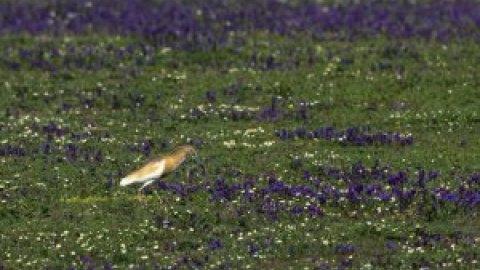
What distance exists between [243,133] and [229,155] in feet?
6.40

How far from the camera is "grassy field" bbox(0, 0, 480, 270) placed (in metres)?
18.9

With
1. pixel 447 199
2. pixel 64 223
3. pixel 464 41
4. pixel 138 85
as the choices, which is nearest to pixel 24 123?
pixel 138 85

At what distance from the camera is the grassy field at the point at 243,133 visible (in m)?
18.9

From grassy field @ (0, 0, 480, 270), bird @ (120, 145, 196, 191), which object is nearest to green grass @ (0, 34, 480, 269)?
grassy field @ (0, 0, 480, 270)

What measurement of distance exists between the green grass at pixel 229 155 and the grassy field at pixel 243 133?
48 millimetres

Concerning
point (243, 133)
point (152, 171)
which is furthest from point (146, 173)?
point (243, 133)

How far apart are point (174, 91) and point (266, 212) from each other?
33.9 ft

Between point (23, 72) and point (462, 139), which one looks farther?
point (23, 72)

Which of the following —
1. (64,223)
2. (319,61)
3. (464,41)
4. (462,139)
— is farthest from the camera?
(464,41)

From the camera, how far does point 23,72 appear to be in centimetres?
3253

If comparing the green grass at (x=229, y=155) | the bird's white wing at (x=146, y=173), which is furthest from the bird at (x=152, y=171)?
the green grass at (x=229, y=155)

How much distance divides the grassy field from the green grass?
48 mm

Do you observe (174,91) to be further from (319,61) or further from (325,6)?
(325,6)

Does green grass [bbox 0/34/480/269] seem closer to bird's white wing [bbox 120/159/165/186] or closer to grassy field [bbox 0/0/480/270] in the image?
grassy field [bbox 0/0/480/270]
